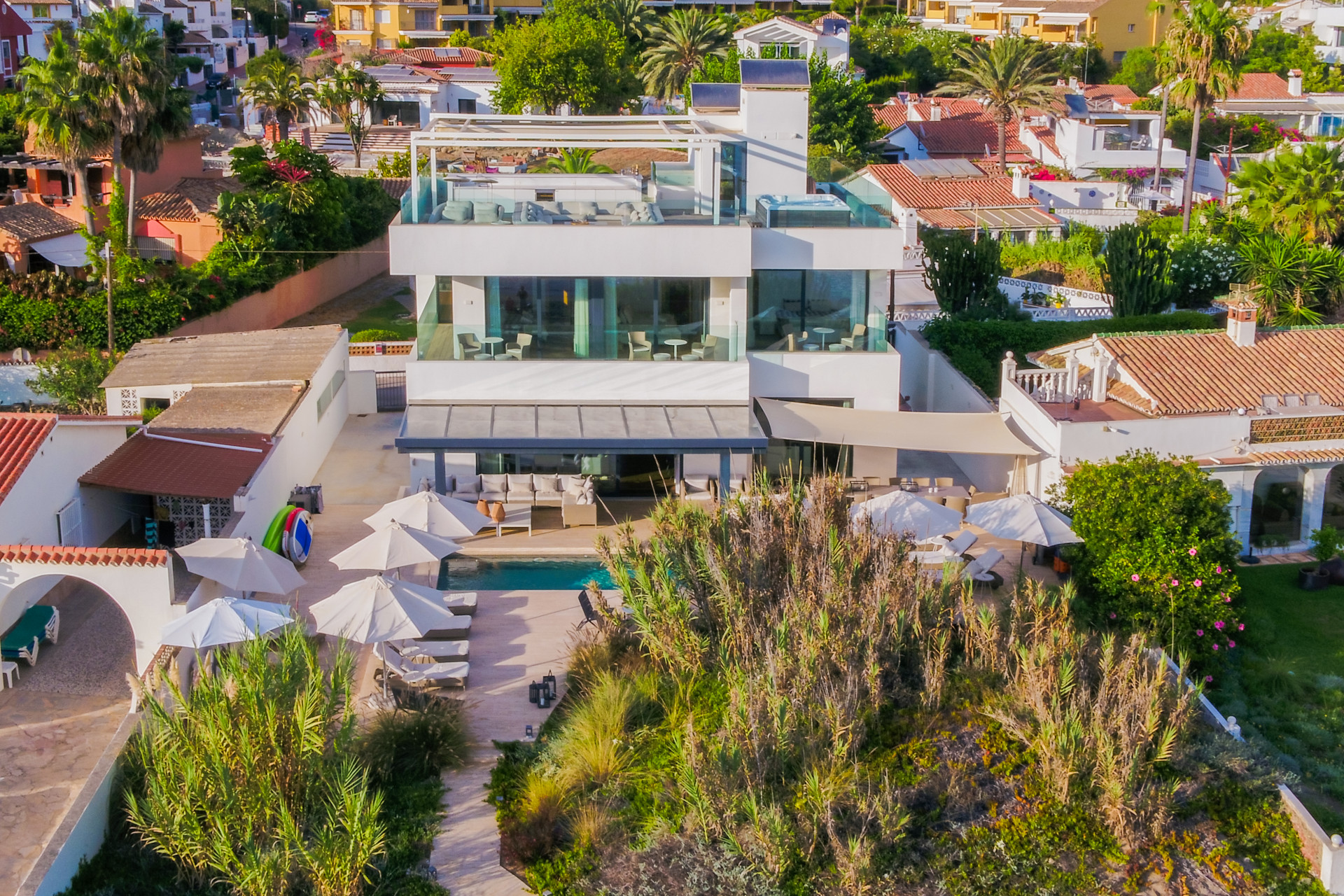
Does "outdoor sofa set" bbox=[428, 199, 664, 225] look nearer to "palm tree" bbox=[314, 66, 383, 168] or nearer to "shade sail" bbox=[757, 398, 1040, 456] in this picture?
"shade sail" bbox=[757, 398, 1040, 456]

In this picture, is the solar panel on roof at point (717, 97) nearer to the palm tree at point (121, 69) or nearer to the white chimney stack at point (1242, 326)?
the white chimney stack at point (1242, 326)

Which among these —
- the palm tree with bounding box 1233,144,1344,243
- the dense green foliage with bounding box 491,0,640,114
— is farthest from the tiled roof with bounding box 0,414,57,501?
the dense green foliage with bounding box 491,0,640,114

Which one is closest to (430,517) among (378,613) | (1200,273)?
(378,613)

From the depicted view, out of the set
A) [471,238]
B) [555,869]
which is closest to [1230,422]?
[471,238]

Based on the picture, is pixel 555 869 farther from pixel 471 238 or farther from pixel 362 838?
pixel 471 238

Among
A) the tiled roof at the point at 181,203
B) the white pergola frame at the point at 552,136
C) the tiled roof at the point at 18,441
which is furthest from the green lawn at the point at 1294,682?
the tiled roof at the point at 181,203
